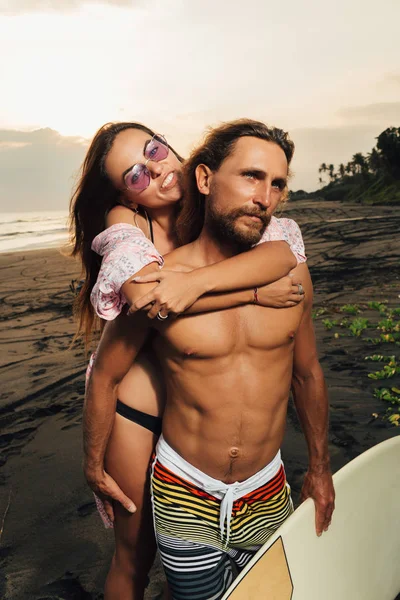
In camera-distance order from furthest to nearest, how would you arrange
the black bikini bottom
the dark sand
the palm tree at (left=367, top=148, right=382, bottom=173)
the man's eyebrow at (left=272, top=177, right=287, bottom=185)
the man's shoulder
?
the palm tree at (left=367, top=148, right=382, bottom=173) → the dark sand → the black bikini bottom → the man's shoulder → the man's eyebrow at (left=272, top=177, right=287, bottom=185)

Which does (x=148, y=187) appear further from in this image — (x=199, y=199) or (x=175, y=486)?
(x=175, y=486)

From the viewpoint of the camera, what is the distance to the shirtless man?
6.63ft

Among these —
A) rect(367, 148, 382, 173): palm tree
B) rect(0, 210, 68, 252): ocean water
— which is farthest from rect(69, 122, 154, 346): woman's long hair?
rect(367, 148, 382, 173): palm tree

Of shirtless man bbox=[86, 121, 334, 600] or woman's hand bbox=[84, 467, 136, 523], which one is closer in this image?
shirtless man bbox=[86, 121, 334, 600]

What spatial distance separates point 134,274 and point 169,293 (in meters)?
0.15

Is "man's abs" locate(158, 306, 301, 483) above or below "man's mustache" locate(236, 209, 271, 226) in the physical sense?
below

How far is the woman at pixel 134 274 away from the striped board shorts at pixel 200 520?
209 mm

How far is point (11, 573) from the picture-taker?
3488 millimetres

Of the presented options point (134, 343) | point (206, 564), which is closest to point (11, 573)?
point (206, 564)

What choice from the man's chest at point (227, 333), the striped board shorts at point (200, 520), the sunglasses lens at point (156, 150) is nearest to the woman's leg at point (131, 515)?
the striped board shorts at point (200, 520)

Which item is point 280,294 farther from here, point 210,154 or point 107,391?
point 107,391

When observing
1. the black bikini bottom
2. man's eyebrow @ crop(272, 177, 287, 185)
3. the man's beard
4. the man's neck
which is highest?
man's eyebrow @ crop(272, 177, 287, 185)

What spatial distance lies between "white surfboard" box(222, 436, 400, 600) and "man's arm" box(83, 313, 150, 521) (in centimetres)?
57

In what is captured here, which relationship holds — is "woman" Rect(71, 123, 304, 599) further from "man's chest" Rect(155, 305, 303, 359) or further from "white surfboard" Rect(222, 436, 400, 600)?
"white surfboard" Rect(222, 436, 400, 600)
